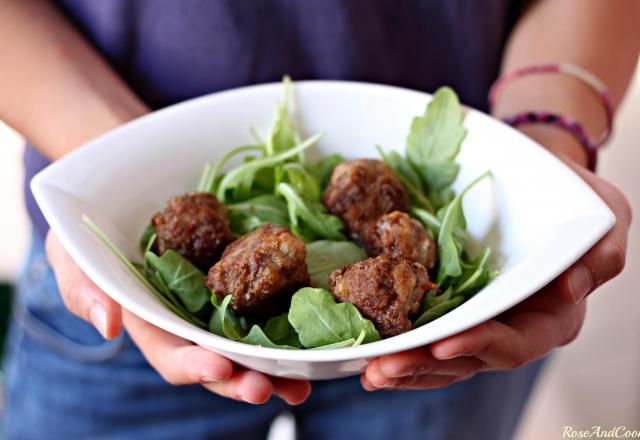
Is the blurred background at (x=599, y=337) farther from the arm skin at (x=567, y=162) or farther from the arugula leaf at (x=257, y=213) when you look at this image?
the arugula leaf at (x=257, y=213)

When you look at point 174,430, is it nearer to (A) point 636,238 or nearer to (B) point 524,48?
(B) point 524,48

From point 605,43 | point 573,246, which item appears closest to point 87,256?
point 573,246

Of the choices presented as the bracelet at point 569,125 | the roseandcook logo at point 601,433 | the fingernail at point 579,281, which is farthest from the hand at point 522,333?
the roseandcook logo at point 601,433

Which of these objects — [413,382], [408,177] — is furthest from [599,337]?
[413,382]

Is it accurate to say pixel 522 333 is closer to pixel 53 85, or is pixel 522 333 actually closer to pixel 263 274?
pixel 263 274

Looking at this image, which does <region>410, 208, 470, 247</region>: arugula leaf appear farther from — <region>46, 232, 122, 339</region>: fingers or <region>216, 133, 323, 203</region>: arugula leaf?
<region>46, 232, 122, 339</region>: fingers
